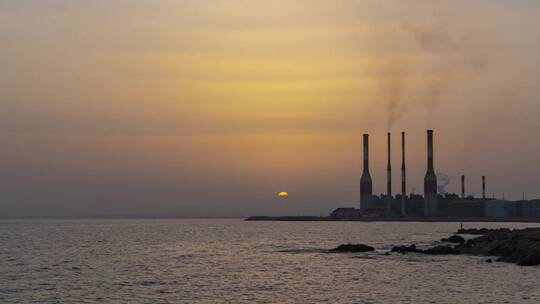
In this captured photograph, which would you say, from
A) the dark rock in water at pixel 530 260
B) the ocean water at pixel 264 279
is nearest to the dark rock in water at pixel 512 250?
the dark rock in water at pixel 530 260

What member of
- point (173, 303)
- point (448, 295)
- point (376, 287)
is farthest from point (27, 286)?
point (448, 295)

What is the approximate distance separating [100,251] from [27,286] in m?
40.7

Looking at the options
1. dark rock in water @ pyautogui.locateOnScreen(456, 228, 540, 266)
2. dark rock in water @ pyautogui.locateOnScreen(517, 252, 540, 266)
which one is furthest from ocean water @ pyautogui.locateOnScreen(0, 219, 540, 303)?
dark rock in water @ pyautogui.locateOnScreen(456, 228, 540, 266)

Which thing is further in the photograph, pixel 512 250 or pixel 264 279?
pixel 512 250

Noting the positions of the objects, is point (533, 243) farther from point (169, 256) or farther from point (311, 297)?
point (169, 256)

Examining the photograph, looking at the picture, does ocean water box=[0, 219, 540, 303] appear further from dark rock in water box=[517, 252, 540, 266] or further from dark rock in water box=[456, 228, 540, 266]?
dark rock in water box=[456, 228, 540, 266]

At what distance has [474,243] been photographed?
87.2 meters

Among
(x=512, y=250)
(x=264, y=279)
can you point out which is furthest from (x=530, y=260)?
(x=264, y=279)

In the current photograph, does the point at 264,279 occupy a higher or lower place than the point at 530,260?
lower

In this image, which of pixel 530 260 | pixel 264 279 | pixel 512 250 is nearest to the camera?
A: pixel 264 279

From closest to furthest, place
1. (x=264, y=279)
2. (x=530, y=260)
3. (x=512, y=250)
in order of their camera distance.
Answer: (x=264, y=279) < (x=530, y=260) < (x=512, y=250)

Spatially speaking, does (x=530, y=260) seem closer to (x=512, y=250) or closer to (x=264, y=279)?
(x=512, y=250)

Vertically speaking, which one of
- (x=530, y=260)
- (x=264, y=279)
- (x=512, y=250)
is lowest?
(x=264, y=279)

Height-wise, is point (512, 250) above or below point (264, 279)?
above
